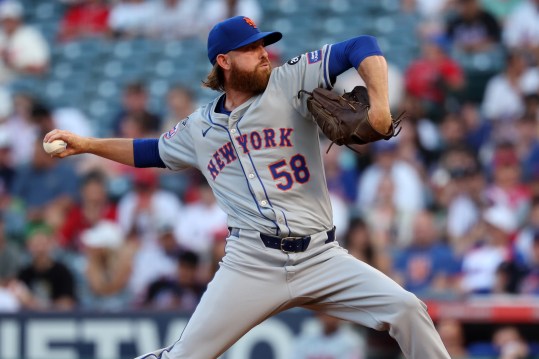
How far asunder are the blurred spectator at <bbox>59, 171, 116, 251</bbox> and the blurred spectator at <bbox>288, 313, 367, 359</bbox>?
272 cm

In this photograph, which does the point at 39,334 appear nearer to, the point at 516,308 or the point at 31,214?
the point at 31,214

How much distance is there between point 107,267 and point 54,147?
4.36m

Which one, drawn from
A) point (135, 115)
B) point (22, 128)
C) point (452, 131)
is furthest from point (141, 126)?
point (452, 131)

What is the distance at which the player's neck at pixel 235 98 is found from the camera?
499cm

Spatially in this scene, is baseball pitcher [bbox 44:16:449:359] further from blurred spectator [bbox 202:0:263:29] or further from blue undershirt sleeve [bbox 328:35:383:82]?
blurred spectator [bbox 202:0:263:29]

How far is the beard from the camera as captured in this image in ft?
16.0

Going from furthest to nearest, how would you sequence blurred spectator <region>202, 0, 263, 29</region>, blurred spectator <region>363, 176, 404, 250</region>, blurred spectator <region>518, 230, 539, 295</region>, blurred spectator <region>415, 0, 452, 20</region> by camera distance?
1. blurred spectator <region>202, 0, 263, 29</region>
2. blurred spectator <region>415, 0, 452, 20</region>
3. blurred spectator <region>363, 176, 404, 250</region>
4. blurred spectator <region>518, 230, 539, 295</region>

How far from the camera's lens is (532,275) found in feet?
26.0

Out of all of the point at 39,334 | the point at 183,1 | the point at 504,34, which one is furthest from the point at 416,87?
the point at 39,334

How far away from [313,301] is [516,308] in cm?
305

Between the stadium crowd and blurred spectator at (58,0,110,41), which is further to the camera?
blurred spectator at (58,0,110,41)

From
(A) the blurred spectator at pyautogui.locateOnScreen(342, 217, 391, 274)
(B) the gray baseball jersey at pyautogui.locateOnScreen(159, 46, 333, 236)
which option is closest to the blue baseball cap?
(B) the gray baseball jersey at pyautogui.locateOnScreen(159, 46, 333, 236)

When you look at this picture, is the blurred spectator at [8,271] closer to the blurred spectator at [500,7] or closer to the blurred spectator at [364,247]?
the blurred spectator at [364,247]

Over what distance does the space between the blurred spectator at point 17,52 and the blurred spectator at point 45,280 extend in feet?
13.6
